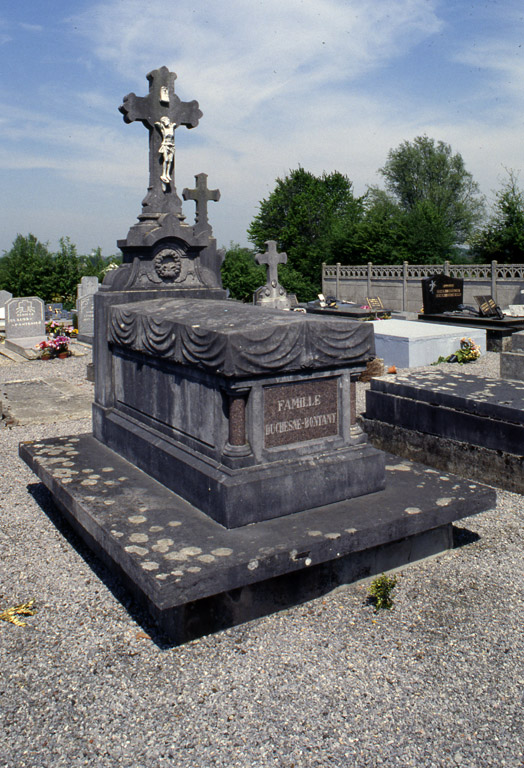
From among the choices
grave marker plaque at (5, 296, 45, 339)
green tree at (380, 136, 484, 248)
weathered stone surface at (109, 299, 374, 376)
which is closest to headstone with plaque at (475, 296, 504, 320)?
grave marker plaque at (5, 296, 45, 339)

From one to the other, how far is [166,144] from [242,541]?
4.23 meters

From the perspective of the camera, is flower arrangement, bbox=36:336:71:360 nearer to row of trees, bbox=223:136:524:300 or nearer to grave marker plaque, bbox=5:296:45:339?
grave marker plaque, bbox=5:296:45:339

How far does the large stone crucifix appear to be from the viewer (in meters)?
6.31

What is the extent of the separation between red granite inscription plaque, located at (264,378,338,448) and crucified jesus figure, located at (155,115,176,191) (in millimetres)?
3128

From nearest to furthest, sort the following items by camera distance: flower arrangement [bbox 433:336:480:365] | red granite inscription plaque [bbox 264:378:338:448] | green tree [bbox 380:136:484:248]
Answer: red granite inscription plaque [bbox 264:378:338:448]
flower arrangement [bbox 433:336:480:365]
green tree [bbox 380:136:484:248]

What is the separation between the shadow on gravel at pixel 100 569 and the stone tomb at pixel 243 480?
0.09 metres

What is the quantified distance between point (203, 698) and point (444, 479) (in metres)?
2.53

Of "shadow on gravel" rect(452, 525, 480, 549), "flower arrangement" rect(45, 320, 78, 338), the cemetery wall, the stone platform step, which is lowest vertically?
"shadow on gravel" rect(452, 525, 480, 549)

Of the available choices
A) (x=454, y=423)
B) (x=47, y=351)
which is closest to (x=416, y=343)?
(x=454, y=423)

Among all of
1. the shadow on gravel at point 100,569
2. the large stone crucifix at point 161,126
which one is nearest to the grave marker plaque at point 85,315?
the large stone crucifix at point 161,126

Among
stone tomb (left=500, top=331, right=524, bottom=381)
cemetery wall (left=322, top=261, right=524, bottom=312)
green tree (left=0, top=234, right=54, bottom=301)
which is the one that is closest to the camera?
stone tomb (left=500, top=331, right=524, bottom=381)

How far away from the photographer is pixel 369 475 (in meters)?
4.63

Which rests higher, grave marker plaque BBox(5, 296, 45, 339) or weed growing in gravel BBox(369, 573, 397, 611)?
grave marker plaque BBox(5, 296, 45, 339)

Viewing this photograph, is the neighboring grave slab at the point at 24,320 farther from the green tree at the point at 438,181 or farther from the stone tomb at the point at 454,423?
the green tree at the point at 438,181
